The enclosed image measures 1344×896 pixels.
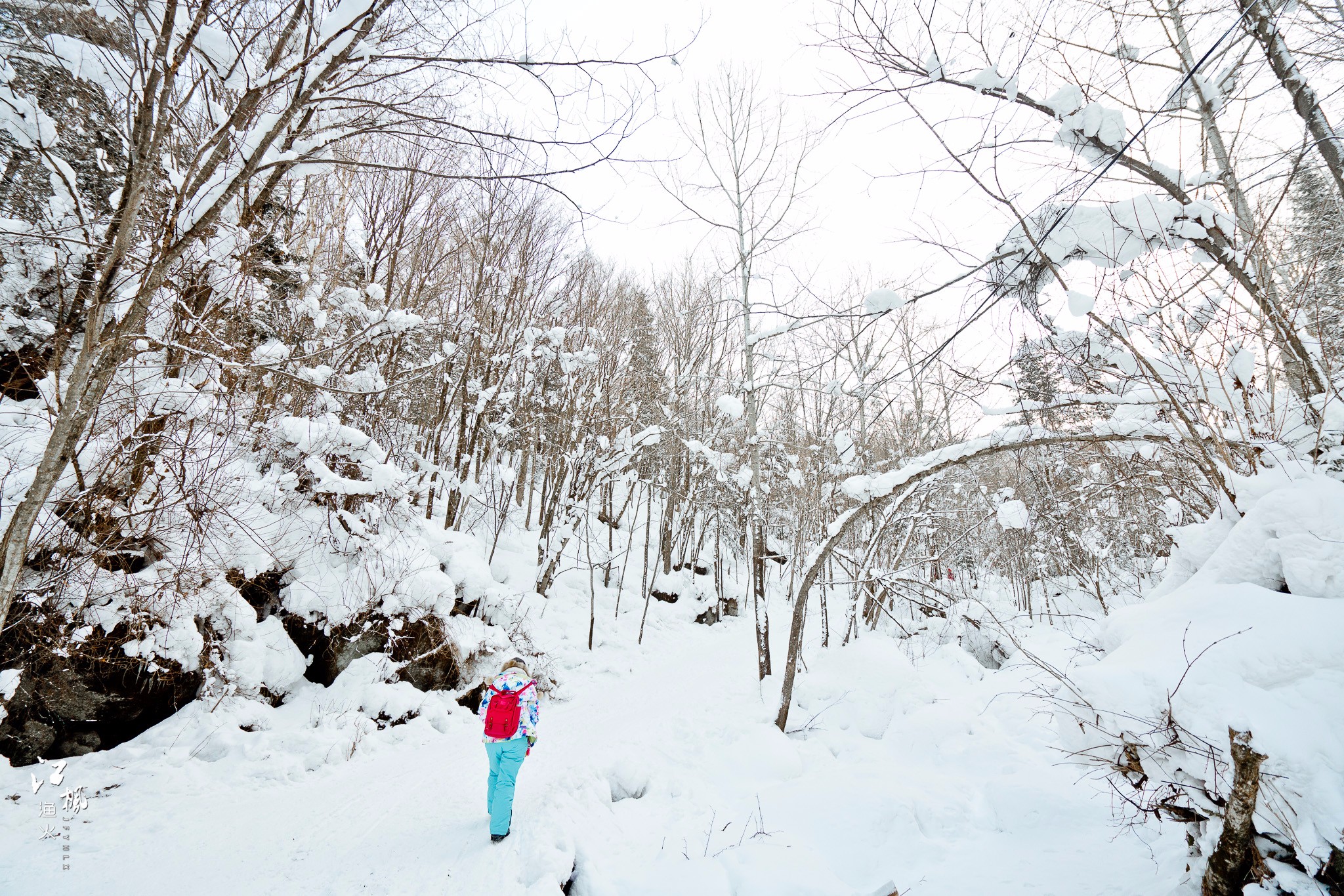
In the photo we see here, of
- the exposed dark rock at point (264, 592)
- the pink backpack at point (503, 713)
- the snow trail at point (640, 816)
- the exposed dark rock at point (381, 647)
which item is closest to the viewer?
the snow trail at point (640, 816)

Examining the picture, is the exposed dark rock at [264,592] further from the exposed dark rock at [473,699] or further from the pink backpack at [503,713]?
the pink backpack at [503,713]

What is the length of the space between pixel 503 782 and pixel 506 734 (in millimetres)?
340

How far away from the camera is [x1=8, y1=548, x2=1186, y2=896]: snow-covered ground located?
3.49m

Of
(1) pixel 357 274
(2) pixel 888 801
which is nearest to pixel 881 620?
(2) pixel 888 801

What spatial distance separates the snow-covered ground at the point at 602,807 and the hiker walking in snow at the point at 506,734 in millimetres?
249

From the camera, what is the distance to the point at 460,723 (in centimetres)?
646

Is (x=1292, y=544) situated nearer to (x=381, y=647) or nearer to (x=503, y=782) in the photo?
(x=503, y=782)

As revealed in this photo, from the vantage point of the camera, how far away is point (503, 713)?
13.7ft

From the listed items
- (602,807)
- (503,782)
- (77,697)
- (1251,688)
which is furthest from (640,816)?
(77,697)

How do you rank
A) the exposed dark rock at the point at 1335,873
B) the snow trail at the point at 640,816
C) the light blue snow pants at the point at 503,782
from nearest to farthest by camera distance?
the exposed dark rock at the point at 1335,873, the snow trail at the point at 640,816, the light blue snow pants at the point at 503,782

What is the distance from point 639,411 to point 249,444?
29.9ft

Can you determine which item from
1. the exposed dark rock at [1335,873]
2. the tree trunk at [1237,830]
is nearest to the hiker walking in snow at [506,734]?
the tree trunk at [1237,830]

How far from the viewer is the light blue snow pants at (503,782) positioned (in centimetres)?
399

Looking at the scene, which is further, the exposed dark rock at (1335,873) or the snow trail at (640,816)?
the snow trail at (640,816)
